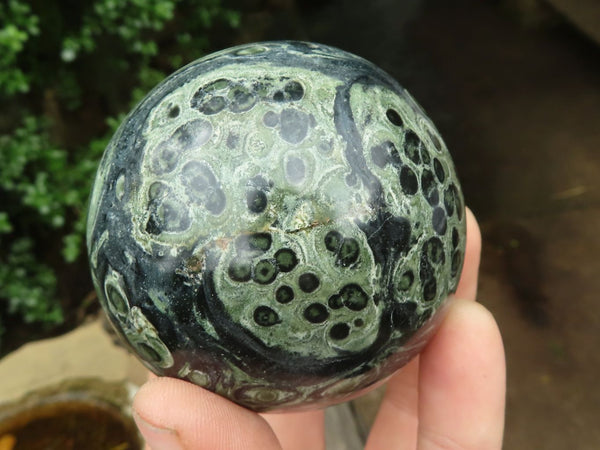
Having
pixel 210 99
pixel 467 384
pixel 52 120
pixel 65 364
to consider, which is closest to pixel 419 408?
pixel 467 384

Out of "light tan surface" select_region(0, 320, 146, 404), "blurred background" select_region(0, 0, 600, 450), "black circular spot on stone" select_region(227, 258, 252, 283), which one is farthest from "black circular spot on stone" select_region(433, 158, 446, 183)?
"light tan surface" select_region(0, 320, 146, 404)

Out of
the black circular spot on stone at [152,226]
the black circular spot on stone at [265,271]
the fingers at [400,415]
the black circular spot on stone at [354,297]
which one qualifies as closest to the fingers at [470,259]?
the fingers at [400,415]

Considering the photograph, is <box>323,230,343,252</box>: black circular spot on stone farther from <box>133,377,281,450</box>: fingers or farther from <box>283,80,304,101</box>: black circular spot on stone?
<box>133,377,281,450</box>: fingers

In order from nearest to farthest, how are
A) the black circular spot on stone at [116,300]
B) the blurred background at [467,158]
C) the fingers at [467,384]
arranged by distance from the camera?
1. the black circular spot on stone at [116,300]
2. the fingers at [467,384]
3. the blurred background at [467,158]

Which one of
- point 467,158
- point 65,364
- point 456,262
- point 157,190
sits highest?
point 157,190

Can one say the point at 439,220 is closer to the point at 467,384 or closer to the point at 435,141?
the point at 435,141

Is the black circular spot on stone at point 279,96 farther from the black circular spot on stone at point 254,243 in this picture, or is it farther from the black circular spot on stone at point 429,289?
the black circular spot on stone at point 429,289
